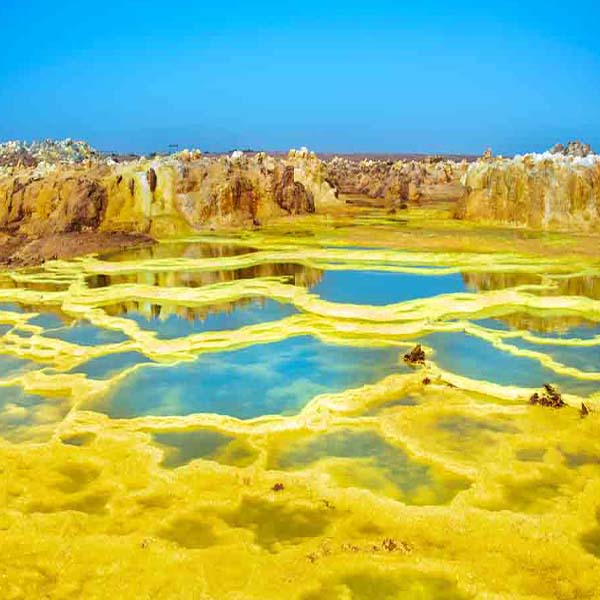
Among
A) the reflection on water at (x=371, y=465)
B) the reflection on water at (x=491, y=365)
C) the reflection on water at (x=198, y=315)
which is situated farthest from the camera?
the reflection on water at (x=198, y=315)

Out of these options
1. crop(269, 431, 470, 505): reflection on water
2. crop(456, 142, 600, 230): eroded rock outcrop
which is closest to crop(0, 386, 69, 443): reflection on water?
crop(269, 431, 470, 505): reflection on water

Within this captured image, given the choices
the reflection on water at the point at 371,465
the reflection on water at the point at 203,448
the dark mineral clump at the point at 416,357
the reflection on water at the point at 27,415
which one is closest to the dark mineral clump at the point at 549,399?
the dark mineral clump at the point at 416,357

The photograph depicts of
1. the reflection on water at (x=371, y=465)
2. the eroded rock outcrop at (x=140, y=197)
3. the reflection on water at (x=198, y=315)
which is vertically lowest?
the reflection on water at (x=371, y=465)

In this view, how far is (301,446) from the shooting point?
8.67 m

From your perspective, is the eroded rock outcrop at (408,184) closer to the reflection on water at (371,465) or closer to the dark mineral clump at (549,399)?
the dark mineral clump at (549,399)

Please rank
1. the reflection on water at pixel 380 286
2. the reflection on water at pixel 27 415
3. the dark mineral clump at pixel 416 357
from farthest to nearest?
the reflection on water at pixel 380 286, the dark mineral clump at pixel 416 357, the reflection on water at pixel 27 415

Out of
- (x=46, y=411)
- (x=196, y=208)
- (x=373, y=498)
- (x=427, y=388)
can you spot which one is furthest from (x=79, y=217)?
(x=373, y=498)

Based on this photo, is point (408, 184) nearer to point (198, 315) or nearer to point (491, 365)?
point (198, 315)

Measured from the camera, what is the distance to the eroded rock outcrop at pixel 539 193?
28891 millimetres

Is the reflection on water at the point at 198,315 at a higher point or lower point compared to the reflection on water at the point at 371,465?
higher

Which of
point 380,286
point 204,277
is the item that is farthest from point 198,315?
point 380,286

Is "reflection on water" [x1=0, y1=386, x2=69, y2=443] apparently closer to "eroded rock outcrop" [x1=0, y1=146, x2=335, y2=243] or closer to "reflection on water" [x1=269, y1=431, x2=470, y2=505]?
"reflection on water" [x1=269, y1=431, x2=470, y2=505]

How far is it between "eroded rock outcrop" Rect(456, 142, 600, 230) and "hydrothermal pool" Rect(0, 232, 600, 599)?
13.7 meters

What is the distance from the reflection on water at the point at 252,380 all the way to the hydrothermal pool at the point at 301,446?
49mm
